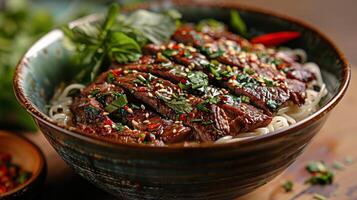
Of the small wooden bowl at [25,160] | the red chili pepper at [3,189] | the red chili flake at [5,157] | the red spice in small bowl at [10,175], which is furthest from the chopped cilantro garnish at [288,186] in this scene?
the red chili flake at [5,157]

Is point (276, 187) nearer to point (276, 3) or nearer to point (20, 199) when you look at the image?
point (20, 199)

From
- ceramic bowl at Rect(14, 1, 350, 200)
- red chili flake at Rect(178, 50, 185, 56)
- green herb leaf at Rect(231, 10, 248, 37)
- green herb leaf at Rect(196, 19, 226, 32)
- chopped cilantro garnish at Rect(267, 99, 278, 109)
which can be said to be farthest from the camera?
green herb leaf at Rect(231, 10, 248, 37)

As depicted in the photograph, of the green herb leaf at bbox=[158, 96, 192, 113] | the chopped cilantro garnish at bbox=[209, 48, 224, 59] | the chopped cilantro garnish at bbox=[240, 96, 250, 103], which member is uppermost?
the chopped cilantro garnish at bbox=[209, 48, 224, 59]

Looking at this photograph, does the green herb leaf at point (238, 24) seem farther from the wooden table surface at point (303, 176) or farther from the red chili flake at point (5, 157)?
the red chili flake at point (5, 157)

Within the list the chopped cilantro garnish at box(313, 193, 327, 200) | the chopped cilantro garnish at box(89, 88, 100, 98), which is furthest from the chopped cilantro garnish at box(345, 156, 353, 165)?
the chopped cilantro garnish at box(89, 88, 100, 98)

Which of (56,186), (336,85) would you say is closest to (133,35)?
(56,186)

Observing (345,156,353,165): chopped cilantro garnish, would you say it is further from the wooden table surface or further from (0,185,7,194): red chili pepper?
(0,185,7,194): red chili pepper
